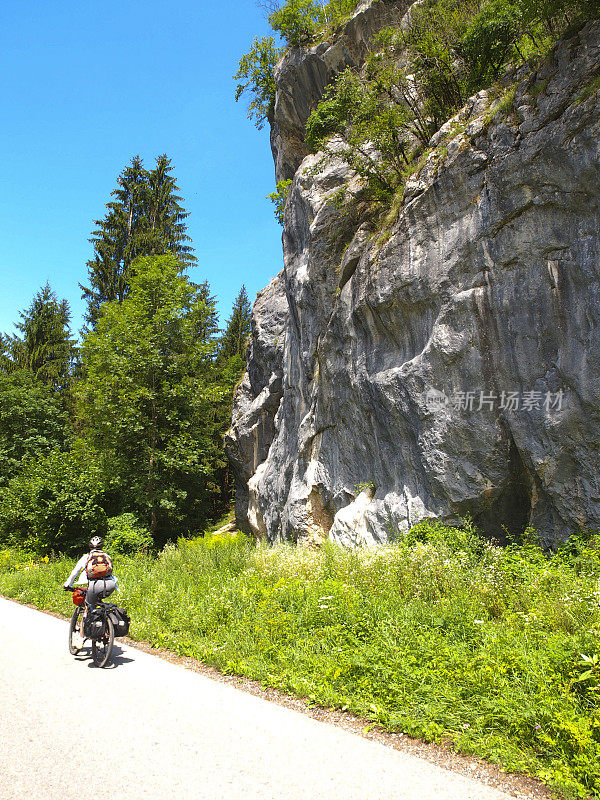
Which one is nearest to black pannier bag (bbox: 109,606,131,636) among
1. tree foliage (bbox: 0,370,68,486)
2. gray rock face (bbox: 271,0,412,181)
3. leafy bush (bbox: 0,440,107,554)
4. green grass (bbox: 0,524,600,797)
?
green grass (bbox: 0,524,600,797)

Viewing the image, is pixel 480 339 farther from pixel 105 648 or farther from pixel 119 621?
pixel 105 648

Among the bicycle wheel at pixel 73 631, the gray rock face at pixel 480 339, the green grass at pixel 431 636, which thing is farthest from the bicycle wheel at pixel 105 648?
the gray rock face at pixel 480 339

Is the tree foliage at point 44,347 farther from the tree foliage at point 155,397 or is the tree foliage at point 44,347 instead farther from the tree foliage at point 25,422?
the tree foliage at point 155,397

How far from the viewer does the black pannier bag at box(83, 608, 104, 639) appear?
6.45 metres

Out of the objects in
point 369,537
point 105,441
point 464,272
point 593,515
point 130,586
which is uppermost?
point 464,272

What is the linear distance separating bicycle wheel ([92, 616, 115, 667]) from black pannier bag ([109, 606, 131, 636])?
75mm

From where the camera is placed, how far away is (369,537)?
34.0ft

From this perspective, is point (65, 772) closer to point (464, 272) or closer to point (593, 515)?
point (593, 515)

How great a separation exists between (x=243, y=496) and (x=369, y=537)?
12027 mm

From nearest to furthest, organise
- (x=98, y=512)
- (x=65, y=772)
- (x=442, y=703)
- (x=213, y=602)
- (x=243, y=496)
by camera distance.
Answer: (x=65, y=772), (x=442, y=703), (x=213, y=602), (x=98, y=512), (x=243, y=496)

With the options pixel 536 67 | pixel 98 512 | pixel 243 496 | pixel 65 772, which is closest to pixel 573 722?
pixel 65 772

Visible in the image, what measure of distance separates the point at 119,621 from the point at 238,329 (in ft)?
114

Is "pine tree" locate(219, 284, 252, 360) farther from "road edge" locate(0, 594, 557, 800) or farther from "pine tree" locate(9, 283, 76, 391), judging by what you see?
"road edge" locate(0, 594, 557, 800)

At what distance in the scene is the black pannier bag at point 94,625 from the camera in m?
6.45
